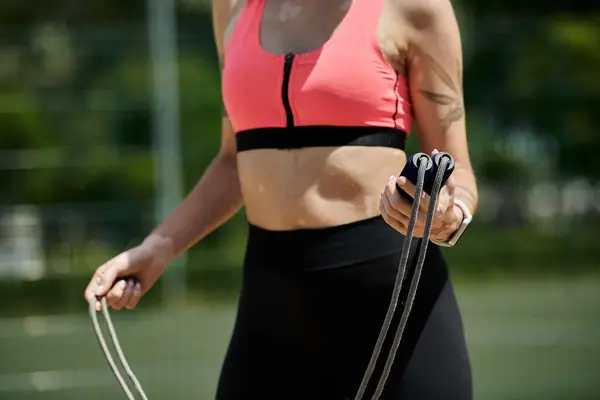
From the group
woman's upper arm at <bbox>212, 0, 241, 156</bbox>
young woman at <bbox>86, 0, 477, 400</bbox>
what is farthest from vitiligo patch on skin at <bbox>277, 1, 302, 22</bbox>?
woman's upper arm at <bbox>212, 0, 241, 156</bbox>

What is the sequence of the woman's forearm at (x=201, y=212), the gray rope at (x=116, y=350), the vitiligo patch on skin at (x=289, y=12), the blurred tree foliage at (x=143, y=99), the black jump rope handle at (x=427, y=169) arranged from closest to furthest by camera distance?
the black jump rope handle at (x=427, y=169) → the gray rope at (x=116, y=350) → the vitiligo patch on skin at (x=289, y=12) → the woman's forearm at (x=201, y=212) → the blurred tree foliage at (x=143, y=99)

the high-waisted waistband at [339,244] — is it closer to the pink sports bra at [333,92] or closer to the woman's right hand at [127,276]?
the pink sports bra at [333,92]

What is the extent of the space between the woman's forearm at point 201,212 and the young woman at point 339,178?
127mm

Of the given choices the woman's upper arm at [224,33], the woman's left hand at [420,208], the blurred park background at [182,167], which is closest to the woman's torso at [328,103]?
the woman's upper arm at [224,33]

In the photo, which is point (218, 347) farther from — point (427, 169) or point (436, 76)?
point (427, 169)

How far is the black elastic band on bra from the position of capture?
1507mm

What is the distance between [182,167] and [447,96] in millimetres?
5926

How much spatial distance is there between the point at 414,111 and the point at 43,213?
5920 millimetres

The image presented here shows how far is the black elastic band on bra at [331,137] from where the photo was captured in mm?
1507

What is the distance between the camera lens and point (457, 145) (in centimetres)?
155

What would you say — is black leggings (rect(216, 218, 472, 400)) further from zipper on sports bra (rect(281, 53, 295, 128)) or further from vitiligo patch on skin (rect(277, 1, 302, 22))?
vitiligo patch on skin (rect(277, 1, 302, 22))

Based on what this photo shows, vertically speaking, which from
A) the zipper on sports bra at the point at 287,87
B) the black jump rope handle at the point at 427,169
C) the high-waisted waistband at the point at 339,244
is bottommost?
the high-waisted waistband at the point at 339,244

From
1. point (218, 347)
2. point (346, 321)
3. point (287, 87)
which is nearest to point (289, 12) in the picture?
point (287, 87)

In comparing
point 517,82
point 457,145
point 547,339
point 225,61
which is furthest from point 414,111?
point 517,82
